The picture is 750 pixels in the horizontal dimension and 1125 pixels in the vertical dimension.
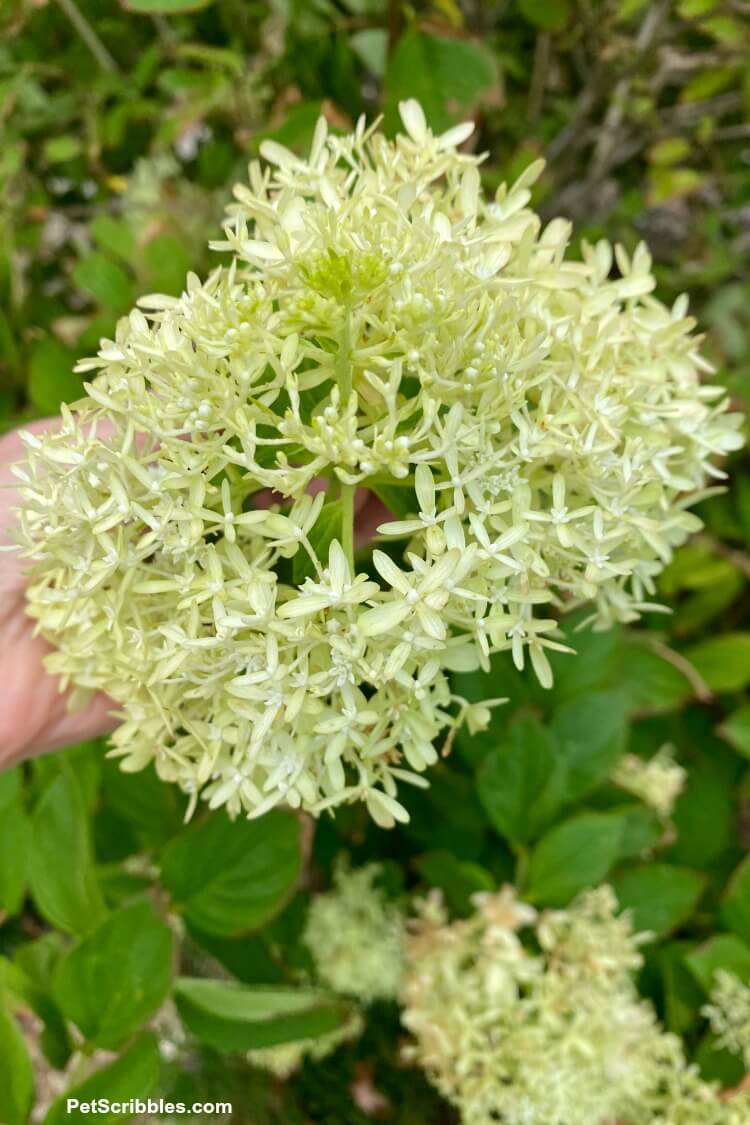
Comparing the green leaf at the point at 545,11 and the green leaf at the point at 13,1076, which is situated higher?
the green leaf at the point at 545,11

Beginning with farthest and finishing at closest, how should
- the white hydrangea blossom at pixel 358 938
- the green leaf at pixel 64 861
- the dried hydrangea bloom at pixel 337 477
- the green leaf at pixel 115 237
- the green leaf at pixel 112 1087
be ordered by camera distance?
the white hydrangea blossom at pixel 358 938 < the green leaf at pixel 115 237 < the green leaf at pixel 64 861 < the green leaf at pixel 112 1087 < the dried hydrangea bloom at pixel 337 477

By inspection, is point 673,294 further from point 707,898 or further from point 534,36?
point 707,898

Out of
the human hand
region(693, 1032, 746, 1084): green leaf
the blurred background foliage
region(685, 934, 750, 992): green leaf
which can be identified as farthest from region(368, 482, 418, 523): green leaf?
region(693, 1032, 746, 1084): green leaf

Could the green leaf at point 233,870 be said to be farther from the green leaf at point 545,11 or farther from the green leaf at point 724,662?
the green leaf at point 545,11

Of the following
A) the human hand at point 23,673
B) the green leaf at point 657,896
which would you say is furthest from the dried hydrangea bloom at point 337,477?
the green leaf at point 657,896

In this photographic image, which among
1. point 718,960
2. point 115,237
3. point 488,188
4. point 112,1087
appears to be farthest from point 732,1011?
point 115,237

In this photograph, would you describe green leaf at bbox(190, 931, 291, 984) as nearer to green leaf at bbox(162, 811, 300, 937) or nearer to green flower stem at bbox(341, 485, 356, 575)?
green leaf at bbox(162, 811, 300, 937)

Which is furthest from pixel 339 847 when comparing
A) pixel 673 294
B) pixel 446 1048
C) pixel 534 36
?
pixel 534 36
